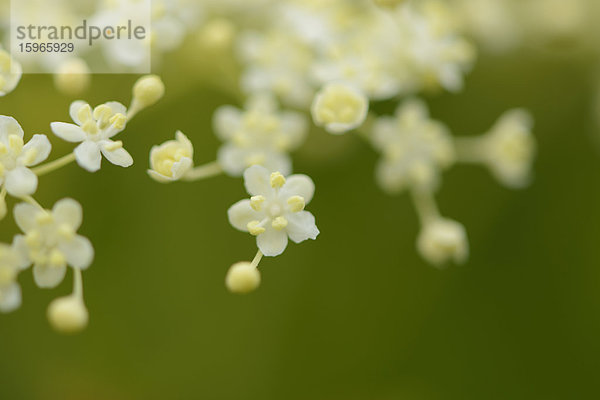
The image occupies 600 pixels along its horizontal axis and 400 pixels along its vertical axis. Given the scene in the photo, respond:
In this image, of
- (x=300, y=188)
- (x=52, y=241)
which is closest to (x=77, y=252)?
(x=52, y=241)

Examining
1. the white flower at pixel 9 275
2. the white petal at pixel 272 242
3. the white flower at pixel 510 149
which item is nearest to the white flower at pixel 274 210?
the white petal at pixel 272 242

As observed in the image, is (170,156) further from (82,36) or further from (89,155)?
(82,36)

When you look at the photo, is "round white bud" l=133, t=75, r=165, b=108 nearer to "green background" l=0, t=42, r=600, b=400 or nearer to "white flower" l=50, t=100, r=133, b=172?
"white flower" l=50, t=100, r=133, b=172

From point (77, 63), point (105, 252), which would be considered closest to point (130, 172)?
point (105, 252)

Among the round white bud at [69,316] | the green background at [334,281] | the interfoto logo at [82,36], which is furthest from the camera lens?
the green background at [334,281]

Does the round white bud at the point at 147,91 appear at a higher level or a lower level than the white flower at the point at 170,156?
higher

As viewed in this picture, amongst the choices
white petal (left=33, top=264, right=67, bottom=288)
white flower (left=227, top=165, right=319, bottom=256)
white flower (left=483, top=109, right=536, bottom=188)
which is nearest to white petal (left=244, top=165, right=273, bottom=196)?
white flower (left=227, top=165, right=319, bottom=256)

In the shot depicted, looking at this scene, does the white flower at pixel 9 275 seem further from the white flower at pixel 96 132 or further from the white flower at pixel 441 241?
the white flower at pixel 441 241
